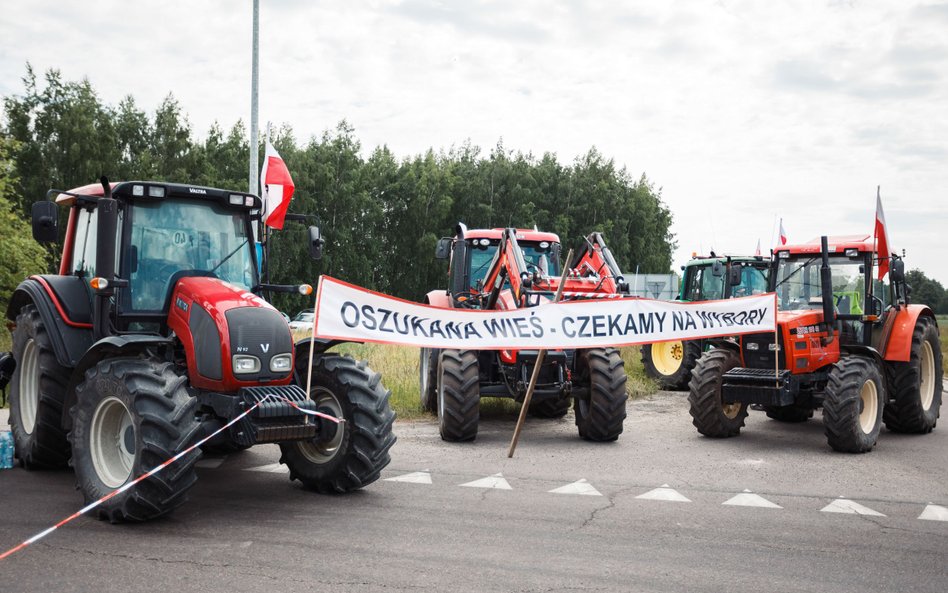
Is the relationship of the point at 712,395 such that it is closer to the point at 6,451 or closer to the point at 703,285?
the point at 703,285

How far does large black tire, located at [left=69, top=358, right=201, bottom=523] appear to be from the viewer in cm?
575

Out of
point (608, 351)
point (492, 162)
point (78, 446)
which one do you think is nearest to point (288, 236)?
point (492, 162)

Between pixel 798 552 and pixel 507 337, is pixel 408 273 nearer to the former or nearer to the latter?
pixel 507 337

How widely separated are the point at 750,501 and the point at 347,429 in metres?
3.45

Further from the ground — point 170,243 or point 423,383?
point 170,243

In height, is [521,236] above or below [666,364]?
above

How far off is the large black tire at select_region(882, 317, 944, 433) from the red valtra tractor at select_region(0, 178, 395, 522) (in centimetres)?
744

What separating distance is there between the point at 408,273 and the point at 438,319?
1660 inches

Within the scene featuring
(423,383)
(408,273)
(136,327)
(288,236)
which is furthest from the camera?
(408,273)

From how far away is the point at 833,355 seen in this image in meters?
10.5

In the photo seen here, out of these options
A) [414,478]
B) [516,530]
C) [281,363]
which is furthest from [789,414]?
[281,363]

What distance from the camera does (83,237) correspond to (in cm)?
777

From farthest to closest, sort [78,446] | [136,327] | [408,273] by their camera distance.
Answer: [408,273]
[136,327]
[78,446]

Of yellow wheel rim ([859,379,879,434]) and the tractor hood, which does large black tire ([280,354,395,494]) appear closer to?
the tractor hood
